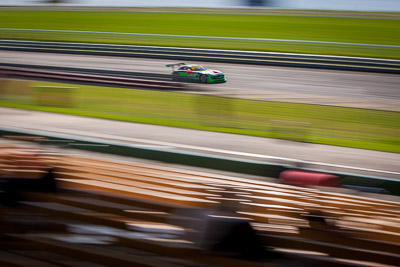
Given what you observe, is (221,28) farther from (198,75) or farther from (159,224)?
(159,224)

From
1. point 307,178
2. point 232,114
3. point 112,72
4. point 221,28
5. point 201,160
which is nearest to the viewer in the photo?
point 307,178

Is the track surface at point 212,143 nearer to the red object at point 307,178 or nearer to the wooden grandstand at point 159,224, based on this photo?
the red object at point 307,178

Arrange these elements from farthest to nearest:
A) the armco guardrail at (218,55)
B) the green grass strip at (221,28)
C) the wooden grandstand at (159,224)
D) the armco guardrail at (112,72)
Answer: the green grass strip at (221,28), the armco guardrail at (218,55), the armco guardrail at (112,72), the wooden grandstand at (159,224)

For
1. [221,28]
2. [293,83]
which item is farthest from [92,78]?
[221,28]

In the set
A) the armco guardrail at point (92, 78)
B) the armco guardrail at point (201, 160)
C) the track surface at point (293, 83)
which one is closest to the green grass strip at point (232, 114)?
the armco guardrail at point (201, 160)

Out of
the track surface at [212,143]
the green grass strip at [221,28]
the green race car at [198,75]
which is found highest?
the green grass strip at [221,28]

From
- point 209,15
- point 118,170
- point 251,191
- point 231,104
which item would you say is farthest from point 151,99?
point 209,15

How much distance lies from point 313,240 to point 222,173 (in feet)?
13.6

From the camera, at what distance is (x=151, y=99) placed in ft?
42.7

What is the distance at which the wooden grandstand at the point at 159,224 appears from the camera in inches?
93.5

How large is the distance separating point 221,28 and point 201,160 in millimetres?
31765

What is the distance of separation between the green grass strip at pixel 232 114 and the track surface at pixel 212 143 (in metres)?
0.38

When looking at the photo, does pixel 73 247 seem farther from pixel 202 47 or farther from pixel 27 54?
pixel 27 54

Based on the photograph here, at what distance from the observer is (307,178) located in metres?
5.54
